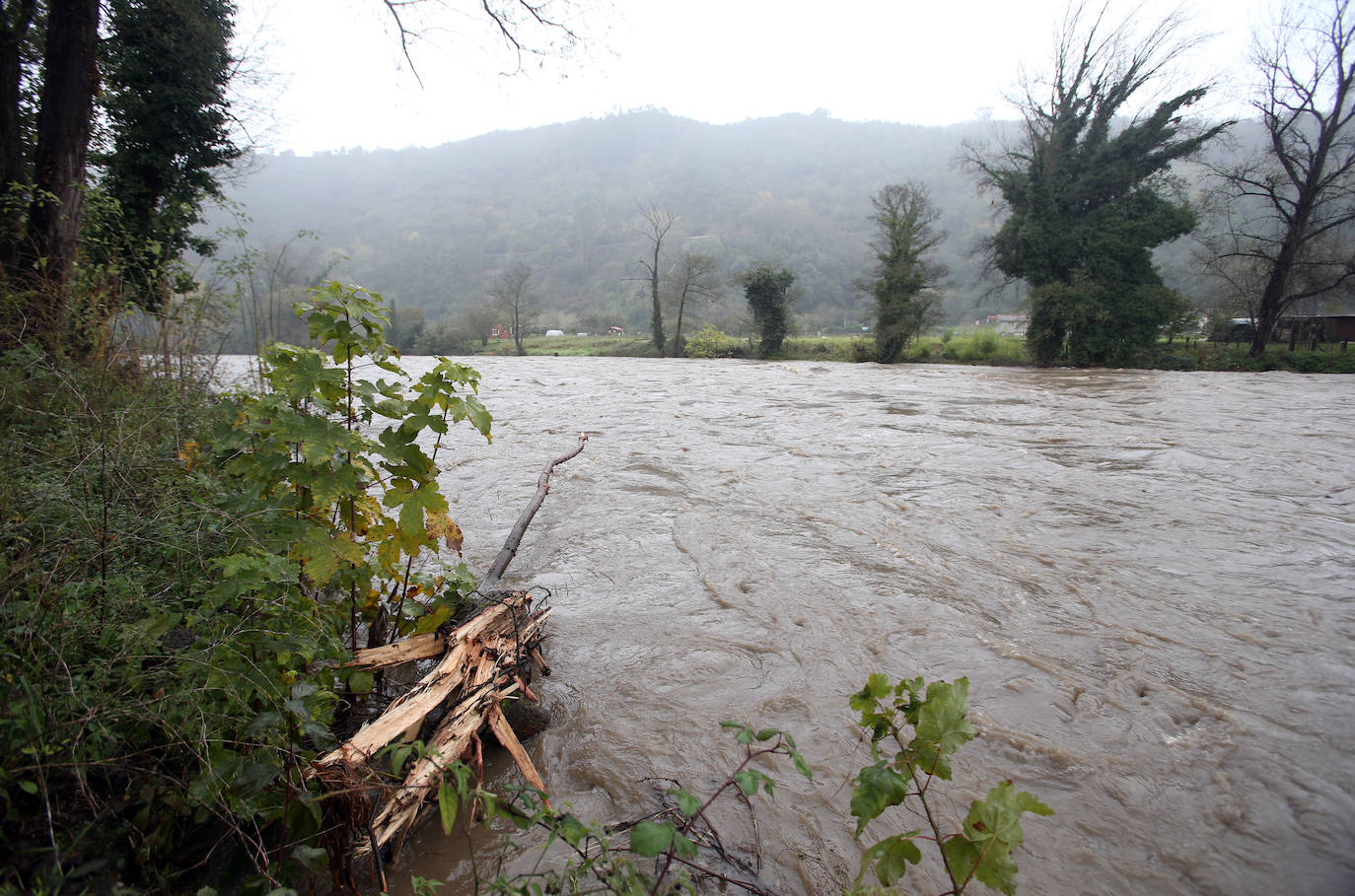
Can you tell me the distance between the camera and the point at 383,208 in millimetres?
91500

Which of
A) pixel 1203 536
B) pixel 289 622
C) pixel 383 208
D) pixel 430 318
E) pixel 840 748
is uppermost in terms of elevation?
pixel 383 208

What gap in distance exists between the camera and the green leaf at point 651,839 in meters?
1.07

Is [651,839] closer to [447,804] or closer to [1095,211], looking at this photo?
[447,804]

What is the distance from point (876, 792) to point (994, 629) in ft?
6.80

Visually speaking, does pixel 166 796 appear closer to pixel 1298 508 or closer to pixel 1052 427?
pixel 1298 508

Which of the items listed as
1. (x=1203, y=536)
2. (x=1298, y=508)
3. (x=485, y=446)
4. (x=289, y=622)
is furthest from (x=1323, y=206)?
(x=289, y=622)

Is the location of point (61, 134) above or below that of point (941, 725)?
above

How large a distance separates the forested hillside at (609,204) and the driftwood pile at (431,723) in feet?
130

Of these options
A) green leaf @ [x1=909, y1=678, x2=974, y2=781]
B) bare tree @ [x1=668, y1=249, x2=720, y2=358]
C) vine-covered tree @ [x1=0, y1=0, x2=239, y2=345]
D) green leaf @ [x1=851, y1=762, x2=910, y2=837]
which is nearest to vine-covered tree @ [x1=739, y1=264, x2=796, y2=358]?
bare tree @ [x1=668, y1=249, x2=720, y2=358]

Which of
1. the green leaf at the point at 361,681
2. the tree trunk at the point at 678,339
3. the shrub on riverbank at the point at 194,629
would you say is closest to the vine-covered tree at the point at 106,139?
the shrub on riverbank at the point at 194,629

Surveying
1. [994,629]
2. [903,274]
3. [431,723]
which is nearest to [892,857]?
[431,723]

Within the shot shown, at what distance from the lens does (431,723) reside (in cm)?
191

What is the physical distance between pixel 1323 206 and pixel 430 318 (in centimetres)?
6204

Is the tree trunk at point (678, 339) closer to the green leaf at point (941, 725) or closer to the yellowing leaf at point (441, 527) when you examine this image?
the yellowing leaf at point (441, 527)
